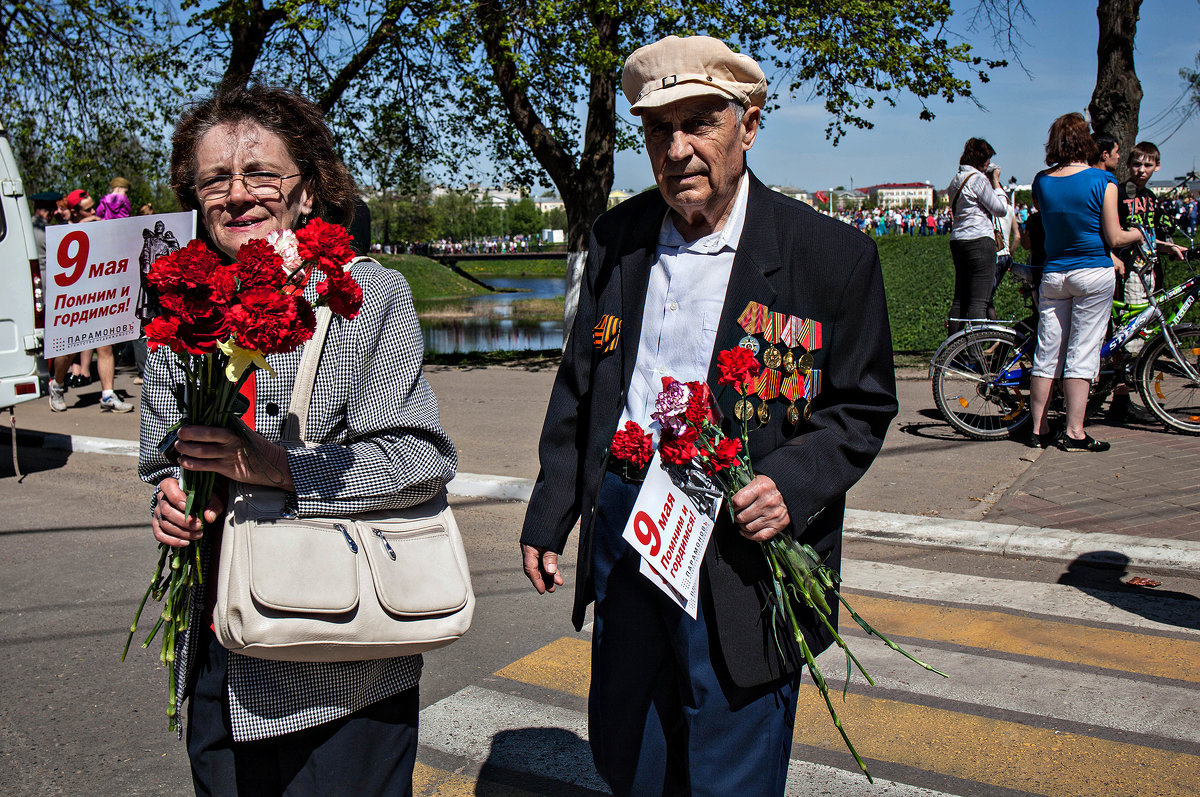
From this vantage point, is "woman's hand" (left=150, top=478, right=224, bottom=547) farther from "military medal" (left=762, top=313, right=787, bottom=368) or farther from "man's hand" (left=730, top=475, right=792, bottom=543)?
"military medal" (left=762, top=313, right=787, bottom=368)

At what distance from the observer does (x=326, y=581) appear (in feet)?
6.09

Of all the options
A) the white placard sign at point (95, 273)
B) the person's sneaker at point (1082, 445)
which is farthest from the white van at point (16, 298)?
the person's sneaker at point (1082, 445)

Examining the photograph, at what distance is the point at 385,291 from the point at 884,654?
9.27 ft

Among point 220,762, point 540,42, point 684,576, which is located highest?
point 540,42

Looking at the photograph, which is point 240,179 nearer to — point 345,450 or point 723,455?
Result: point 345,450


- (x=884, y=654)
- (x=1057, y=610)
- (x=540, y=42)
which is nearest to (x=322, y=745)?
(x=884, y=654)

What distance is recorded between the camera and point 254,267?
1.78 m

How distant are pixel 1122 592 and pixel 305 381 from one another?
4.07m

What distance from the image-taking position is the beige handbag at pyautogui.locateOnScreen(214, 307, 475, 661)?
5.96ft

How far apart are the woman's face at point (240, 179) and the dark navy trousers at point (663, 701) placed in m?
0.91

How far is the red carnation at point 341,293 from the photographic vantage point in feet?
6.05

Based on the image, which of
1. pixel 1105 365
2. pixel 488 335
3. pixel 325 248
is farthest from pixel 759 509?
pixel 488 335

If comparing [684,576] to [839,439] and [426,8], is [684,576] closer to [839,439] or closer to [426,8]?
[839,439]

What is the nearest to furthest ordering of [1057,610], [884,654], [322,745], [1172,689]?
[322,745] < [1172,689] < [884,654] < [1057,610]
